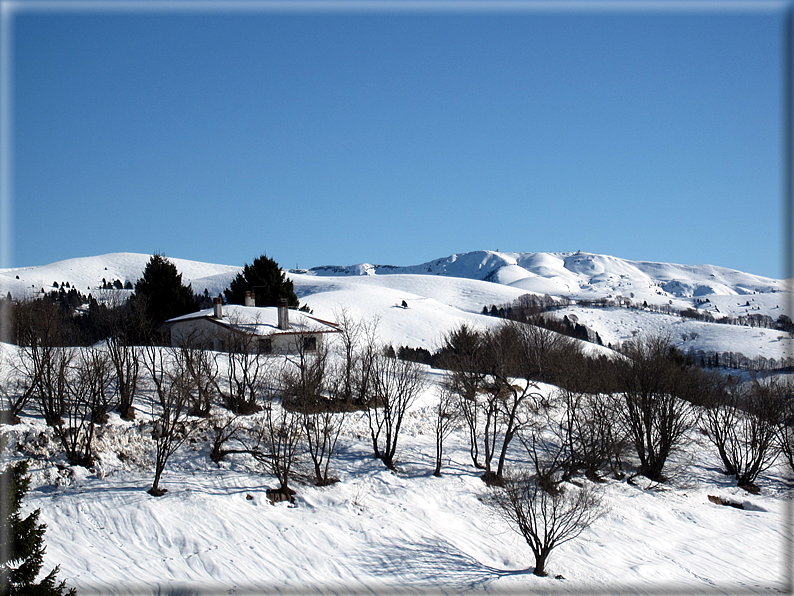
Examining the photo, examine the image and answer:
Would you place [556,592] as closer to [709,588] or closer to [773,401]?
[709,588]

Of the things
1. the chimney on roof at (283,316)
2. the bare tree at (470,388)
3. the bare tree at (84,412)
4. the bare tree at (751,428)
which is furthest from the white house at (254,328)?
the bare tree at (751,428)

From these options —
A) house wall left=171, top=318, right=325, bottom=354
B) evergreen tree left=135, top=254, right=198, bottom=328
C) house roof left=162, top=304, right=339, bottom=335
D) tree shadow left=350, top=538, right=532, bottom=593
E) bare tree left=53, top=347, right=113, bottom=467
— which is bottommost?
tree shadow left=350, top=538, right=532, bottom=593

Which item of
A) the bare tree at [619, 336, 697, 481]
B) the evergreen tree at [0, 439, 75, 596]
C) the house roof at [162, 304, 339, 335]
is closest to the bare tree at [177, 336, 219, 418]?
the house roof at [162, 304, 339, 335]

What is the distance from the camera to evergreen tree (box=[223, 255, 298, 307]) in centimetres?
6197

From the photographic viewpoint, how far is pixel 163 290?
53406mm

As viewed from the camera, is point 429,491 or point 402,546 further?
point 429,491

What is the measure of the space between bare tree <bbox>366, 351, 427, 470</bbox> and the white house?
20.4ft

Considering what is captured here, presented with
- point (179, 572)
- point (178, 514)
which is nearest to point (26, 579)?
point (179, 572)

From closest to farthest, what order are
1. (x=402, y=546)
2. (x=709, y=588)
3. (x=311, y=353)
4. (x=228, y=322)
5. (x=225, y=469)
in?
1. (x=709, y=588)
2. (x=402, y=546)
3. (x=225, y=469)
4. (x=311, y=353)
5. (x=228, y=322)

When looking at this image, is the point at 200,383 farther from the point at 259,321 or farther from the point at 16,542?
the point at 16,542

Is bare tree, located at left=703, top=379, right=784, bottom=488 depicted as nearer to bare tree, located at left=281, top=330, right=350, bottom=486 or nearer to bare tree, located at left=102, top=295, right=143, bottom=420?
bare tree, located at left=281, top=330, right=350, bottom=486

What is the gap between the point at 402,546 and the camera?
2106cm

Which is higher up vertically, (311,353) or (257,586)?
(311,353)

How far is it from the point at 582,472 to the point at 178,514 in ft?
68.5
